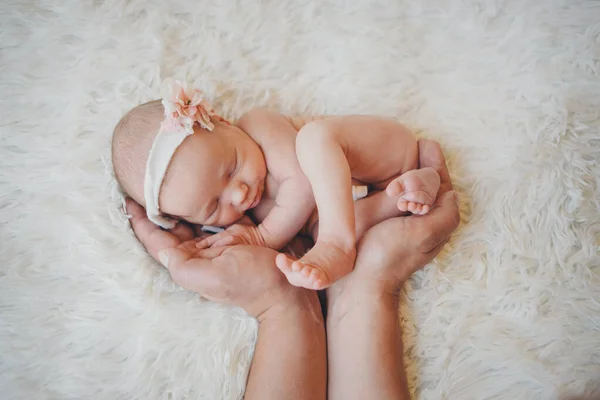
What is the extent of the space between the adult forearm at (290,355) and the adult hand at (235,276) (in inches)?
1.2

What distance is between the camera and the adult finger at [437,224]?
109 centimetres

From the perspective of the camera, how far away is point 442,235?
43.8 inches

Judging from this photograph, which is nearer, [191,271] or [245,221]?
[191,271]

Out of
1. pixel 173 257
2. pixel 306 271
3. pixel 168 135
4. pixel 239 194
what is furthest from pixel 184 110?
pixel 306 271

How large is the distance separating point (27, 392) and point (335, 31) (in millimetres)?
1164

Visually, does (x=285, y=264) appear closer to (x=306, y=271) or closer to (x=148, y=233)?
(x=306, y=271)

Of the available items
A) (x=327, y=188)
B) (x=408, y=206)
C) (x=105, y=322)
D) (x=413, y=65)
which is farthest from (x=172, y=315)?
(x=413, y=65)

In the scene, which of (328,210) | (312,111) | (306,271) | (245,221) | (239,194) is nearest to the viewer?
(306,271)

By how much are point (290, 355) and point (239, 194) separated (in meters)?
0.37

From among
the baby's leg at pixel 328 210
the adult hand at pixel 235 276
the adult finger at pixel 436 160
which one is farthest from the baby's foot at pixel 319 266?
the adult finger at pixel 436 160

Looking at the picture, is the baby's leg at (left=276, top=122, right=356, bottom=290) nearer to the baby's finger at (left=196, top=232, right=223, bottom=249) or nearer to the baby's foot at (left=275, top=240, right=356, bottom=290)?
the baby's foot at (left=275, top=240, right=356, bottom=290)

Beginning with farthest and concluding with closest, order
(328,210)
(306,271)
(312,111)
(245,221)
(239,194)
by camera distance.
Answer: (312,111)
(245,221)
(239,194)
(328,210)
(306,271)

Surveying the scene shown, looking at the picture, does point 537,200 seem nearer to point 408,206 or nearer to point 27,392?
point 408,206

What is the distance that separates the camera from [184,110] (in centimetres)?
112
